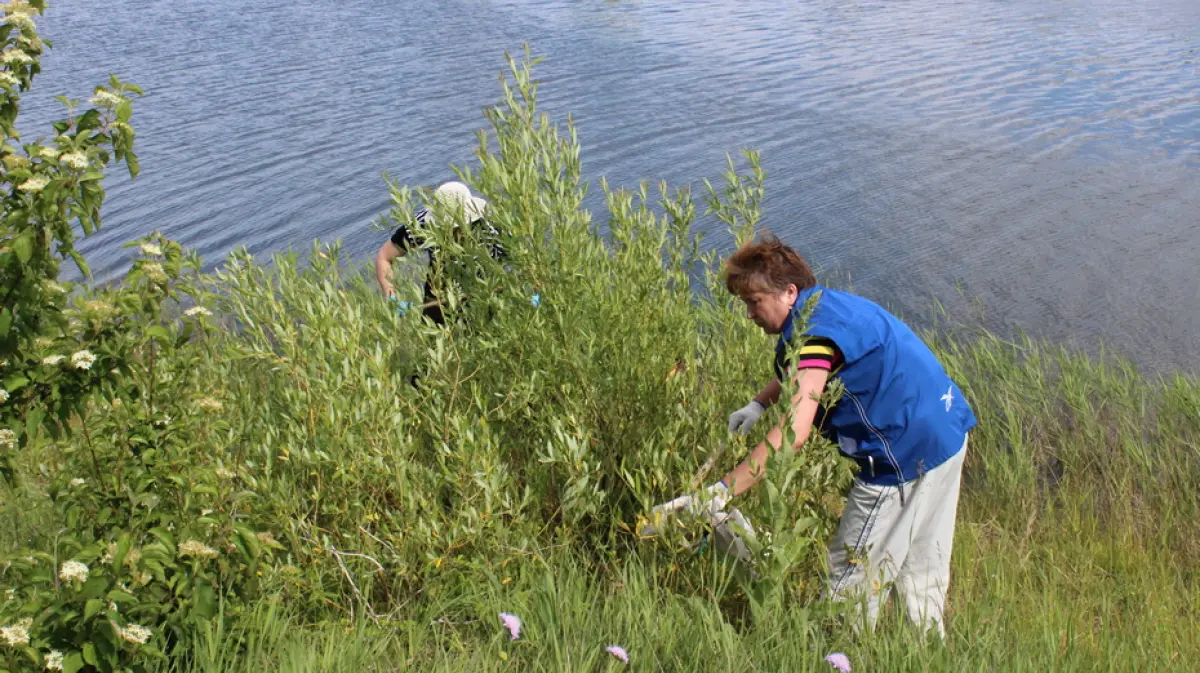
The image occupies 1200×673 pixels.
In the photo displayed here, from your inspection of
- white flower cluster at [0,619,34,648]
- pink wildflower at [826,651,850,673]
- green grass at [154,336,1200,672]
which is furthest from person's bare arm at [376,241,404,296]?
pink wildflower at [826,651,850,673]

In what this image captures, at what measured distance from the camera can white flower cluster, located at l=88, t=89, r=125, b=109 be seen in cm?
260

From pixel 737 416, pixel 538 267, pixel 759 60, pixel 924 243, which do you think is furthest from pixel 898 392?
pixel 759 60

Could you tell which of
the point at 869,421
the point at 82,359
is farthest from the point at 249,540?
the point at 869,421

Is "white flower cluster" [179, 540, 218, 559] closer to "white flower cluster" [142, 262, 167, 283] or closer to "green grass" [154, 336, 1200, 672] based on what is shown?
"green grass" [154, 336, 1200, 672]

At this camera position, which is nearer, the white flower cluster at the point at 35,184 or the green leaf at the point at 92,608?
the white flower cluster at the point at 35,184

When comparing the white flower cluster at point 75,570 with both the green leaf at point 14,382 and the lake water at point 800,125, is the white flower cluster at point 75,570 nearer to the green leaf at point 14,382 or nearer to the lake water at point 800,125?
the green leaf at point 14,382

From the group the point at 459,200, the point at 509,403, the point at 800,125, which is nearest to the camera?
the point at 509,403

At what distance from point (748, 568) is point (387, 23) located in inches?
739

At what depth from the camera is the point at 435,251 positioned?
14.6 ft

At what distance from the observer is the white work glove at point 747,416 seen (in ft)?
13.5

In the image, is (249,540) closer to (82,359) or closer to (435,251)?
(82,359)

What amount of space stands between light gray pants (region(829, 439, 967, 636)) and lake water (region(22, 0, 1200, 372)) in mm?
4256

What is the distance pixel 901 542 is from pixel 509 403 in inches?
64.2

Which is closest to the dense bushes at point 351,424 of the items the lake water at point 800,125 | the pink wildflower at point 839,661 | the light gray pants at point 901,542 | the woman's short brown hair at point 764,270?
the light gray pants at point 901,542
